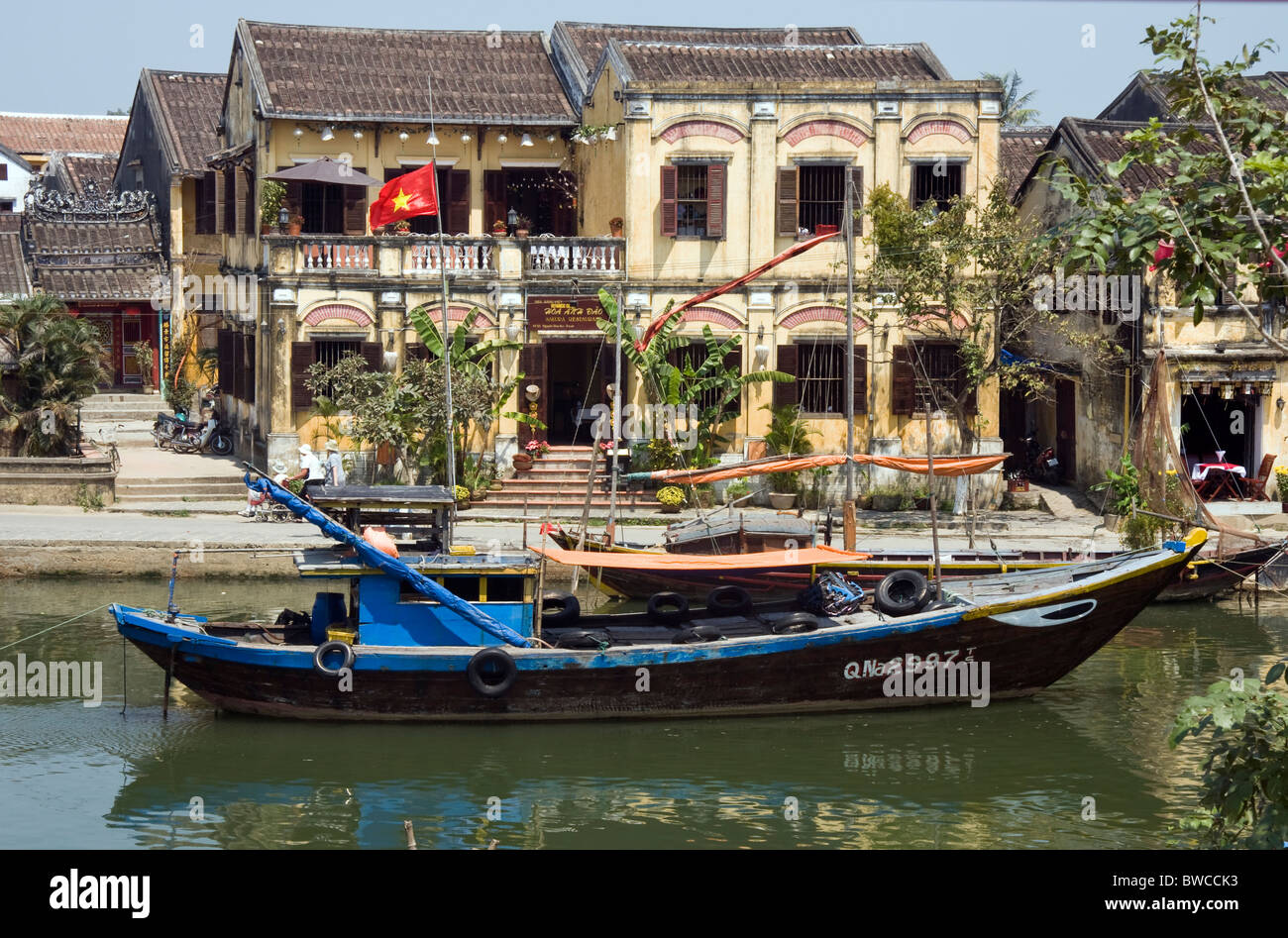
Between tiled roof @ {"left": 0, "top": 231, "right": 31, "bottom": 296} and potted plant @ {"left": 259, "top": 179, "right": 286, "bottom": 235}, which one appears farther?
tiled roof @ {"left": 0, "top": 231, "right": 31, "bottom": 296}

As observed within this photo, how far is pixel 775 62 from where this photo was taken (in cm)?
3250

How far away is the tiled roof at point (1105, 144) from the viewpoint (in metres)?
30.0

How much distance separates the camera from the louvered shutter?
99.6ft

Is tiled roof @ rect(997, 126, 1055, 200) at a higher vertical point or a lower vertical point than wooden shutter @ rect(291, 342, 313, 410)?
higher

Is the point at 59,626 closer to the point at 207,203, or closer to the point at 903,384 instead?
the point at 903,384

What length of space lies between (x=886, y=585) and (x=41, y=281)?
26.8m

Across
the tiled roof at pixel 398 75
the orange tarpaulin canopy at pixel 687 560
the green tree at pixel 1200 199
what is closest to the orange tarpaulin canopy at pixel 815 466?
the orange tarpaulin canopy at pixel 687 560

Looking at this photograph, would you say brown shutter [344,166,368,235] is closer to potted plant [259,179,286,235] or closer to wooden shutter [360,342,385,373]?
potted plant [259,179,286,235]

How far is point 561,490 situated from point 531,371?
8.14 ft

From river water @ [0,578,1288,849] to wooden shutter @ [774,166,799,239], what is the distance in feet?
39.0

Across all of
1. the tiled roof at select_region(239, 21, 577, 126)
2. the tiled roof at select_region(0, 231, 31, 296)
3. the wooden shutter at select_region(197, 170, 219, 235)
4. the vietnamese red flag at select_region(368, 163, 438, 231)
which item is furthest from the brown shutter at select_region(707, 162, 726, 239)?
the tiled roof at select_region(0, 231, 31, 296)

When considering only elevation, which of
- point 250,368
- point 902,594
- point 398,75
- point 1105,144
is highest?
point 398,75

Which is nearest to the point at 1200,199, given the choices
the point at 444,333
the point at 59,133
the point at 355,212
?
the point at 444,333

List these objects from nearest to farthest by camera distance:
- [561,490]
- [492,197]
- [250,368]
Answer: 1. [561,490]
2. [250,368]
3. [492,197]
